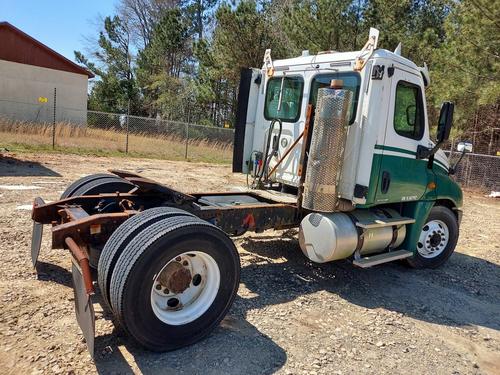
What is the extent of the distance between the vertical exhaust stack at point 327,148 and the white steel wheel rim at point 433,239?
73.2 inches

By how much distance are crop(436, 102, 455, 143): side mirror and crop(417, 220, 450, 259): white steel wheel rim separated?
138cm

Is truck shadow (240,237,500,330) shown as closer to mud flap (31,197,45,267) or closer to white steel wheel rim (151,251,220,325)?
white steel wheel rim (151,251,220,325)

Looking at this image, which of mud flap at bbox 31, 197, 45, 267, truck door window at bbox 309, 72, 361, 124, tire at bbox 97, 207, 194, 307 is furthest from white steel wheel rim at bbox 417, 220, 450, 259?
mud flap at bbox 31, 197, 45, 267

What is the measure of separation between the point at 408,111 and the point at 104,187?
3.85 metres

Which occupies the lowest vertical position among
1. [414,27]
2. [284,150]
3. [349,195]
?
[349,195]

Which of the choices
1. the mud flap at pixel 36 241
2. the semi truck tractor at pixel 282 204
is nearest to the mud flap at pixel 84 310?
the semi truck tractor at pixel 282 204

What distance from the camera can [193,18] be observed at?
131 feet

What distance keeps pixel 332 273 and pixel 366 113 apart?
6.94 ft

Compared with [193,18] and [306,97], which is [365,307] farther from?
[193,18]

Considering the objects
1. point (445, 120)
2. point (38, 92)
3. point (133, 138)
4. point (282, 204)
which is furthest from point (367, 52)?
point (38, 92)

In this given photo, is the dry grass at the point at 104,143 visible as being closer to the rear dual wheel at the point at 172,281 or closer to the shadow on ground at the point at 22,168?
the shadow on ground at the point at 22,168

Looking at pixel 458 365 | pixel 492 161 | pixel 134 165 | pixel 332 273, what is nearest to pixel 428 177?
pixel 332 273

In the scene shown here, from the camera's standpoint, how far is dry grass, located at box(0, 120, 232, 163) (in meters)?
17.4

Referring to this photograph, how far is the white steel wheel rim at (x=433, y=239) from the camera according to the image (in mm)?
6168
